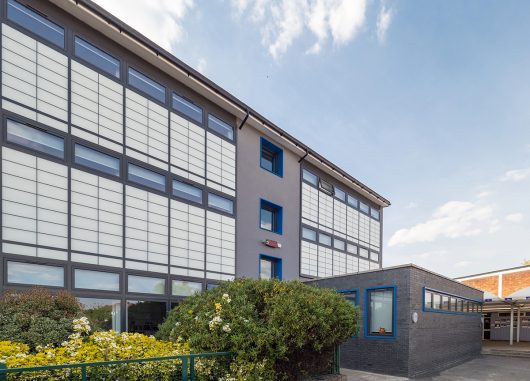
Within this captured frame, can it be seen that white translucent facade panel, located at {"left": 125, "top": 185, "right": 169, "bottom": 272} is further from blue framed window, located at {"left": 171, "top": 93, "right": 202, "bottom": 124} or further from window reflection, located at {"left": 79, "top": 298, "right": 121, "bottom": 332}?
blue framed window, located at {"left": 171, "top": 93, "right": 202, "bottom": 124}

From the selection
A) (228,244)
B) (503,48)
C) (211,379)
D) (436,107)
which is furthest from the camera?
(436,107)

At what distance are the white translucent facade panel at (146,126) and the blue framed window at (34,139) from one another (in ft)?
7.21

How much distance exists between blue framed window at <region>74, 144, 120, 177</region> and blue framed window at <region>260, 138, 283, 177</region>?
859cm

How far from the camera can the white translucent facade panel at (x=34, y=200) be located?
29.2ft

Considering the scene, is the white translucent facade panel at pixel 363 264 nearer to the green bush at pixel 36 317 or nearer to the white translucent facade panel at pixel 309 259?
the white translucent facade panel at pixel 309 259

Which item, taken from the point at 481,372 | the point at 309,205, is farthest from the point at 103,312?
the point at 481,372

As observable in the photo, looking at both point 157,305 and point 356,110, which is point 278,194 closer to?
point 356,110

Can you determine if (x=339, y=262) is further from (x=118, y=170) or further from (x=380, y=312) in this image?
(x=118, y=170)

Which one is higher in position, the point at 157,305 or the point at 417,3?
the point at 417,3

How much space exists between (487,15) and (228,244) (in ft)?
41.1

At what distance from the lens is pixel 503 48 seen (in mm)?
11703

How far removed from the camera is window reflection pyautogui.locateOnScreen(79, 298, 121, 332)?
33.1 feet

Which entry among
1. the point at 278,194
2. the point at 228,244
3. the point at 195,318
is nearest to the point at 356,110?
the point at 278,194

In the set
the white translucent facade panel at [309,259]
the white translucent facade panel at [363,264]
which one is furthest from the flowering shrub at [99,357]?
the white translucent facade panel at [363,264]
